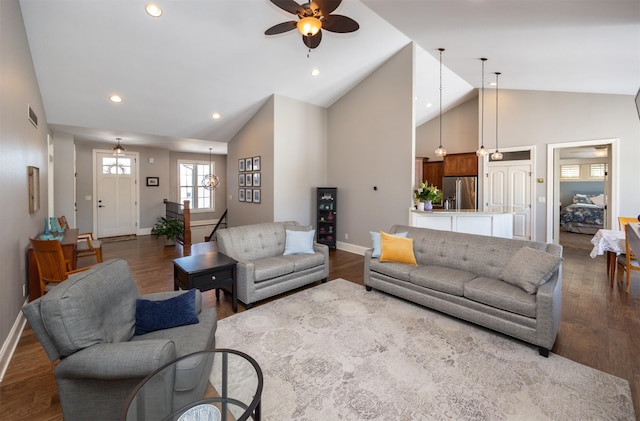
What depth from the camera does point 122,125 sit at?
5719mm

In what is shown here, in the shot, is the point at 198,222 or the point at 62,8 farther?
the point at 198,222

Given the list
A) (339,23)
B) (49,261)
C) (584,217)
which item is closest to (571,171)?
(584,217)

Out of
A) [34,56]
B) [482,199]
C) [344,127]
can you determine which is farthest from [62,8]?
[482,199]

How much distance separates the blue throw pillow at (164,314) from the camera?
1.98 m

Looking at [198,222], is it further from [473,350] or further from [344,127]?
[473,350]

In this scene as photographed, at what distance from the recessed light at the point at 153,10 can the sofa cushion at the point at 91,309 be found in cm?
303

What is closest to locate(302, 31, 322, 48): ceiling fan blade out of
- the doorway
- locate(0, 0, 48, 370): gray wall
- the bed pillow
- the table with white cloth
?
locate(0, 0, 48, 370): gray wall

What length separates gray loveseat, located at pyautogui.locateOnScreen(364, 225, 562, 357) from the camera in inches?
98.8

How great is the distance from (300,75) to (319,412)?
5037 mm

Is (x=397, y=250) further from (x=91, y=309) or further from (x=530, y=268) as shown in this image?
(x=91, y=309)

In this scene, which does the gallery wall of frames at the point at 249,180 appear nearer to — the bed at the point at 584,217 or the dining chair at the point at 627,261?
the dining chair at the point at 627,261

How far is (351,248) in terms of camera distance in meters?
6.30

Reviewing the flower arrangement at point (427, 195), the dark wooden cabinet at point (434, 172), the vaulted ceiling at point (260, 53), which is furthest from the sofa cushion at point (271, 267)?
the dark wooden cabinet at point (434, 172)

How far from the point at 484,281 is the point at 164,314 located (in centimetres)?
290
